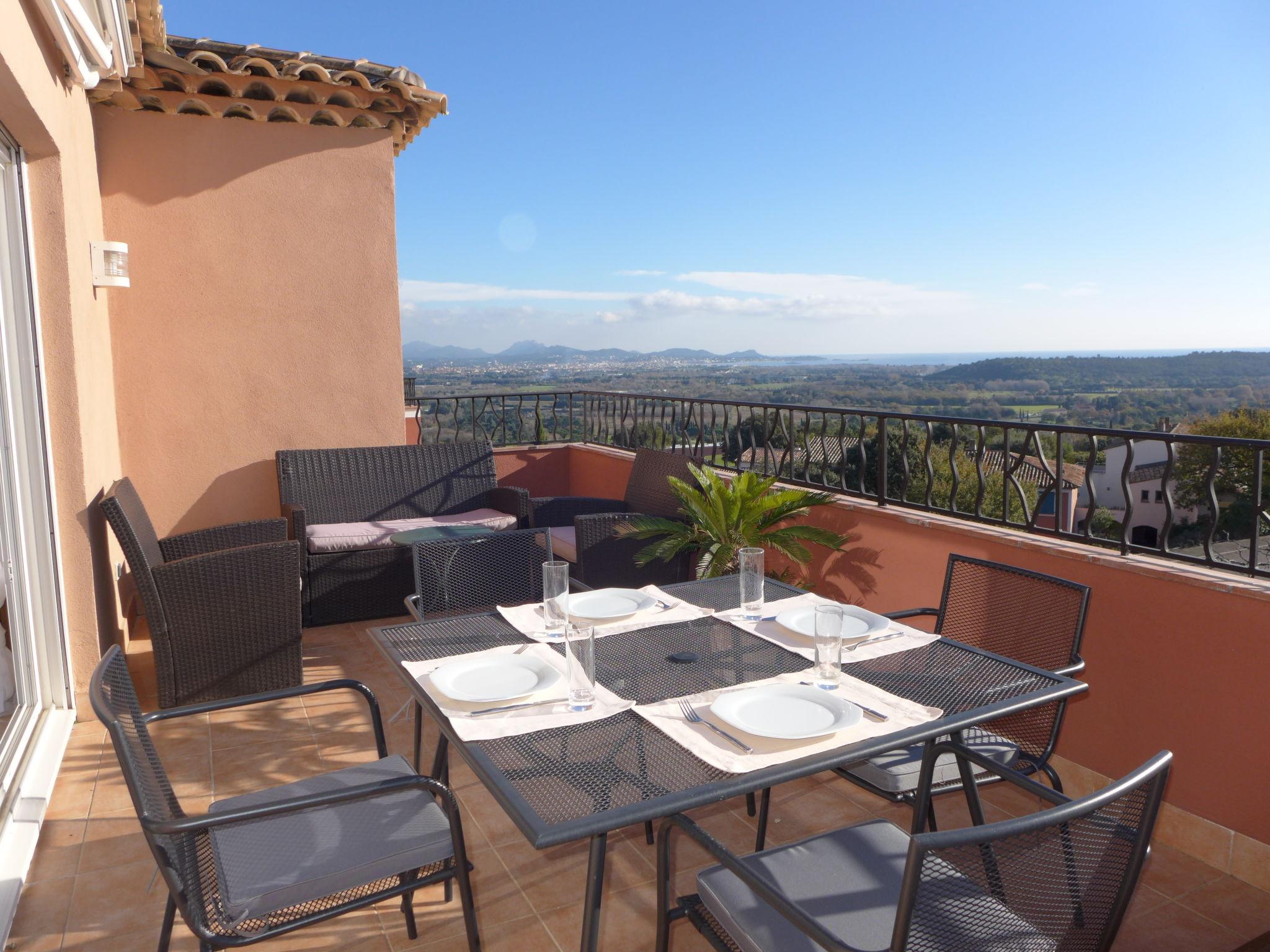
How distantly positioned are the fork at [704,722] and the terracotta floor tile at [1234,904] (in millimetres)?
1730

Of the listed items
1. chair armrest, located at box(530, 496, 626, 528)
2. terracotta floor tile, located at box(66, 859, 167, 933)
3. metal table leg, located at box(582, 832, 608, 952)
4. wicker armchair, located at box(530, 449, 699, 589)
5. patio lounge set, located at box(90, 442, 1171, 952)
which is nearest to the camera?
patio lounge set, located at box(90, 442, 1171, 952)

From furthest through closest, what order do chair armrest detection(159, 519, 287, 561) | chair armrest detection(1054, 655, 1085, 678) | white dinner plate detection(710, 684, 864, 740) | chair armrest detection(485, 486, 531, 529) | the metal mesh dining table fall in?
1. chair armrest detection(485, 486, 531, 529)
2. chair armrest detection(159, 519, 287, 561)
3. chair armrest detection(1054, 655, 1085, 678)
4. white dinner plate detection(710, 684, 864, 740)
5. the metal mesh dining table

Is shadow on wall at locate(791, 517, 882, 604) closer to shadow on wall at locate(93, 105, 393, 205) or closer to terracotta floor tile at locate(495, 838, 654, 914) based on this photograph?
terracotta floor tile at locate(495, 838, 654, 914)

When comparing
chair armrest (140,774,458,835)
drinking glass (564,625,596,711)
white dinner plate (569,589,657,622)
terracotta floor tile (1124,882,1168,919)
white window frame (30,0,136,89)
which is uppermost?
white window frame (30,0,136,89)

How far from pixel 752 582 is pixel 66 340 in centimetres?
305

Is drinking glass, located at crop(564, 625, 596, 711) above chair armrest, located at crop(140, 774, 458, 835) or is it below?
above

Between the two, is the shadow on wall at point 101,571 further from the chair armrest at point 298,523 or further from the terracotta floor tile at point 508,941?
the terracotta floor tile at point 508,941

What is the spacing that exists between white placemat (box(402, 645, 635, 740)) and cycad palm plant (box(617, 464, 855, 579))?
A: 2.14 metres

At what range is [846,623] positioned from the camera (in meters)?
2.22

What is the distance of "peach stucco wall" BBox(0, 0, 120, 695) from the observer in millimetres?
3148

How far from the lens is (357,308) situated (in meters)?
5.59

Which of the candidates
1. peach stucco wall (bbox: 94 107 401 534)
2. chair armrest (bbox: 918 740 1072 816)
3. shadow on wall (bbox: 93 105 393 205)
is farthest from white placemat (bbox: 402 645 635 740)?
shadow on wall (bbox: 93 105 393 205)

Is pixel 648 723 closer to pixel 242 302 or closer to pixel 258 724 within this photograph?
pixel 258 724

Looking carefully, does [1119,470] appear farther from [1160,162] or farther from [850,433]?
[1160,162]
